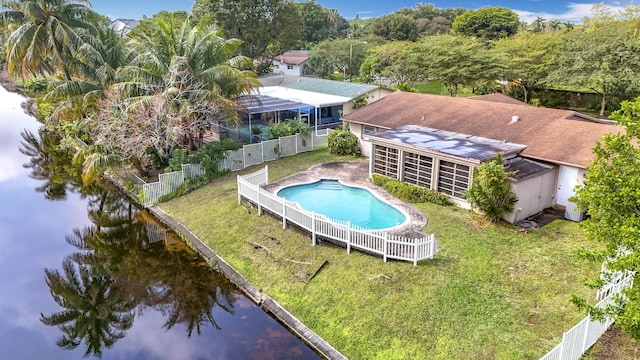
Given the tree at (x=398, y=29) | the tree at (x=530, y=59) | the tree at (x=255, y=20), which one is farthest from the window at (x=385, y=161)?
the tree at (x=398, y=29)

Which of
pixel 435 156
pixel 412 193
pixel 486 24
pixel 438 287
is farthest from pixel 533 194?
pixel 486 24

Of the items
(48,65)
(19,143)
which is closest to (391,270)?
(48,65)

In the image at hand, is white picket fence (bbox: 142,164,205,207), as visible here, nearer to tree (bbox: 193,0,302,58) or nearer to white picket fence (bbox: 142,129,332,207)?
white picket fence (bbox: 142,129,332,207)

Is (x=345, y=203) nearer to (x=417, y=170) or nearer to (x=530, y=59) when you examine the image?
(x=417, y=170)

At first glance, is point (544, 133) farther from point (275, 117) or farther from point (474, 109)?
point (275, 117)

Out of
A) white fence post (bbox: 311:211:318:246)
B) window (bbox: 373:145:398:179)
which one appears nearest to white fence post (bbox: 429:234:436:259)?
white fence post (bbox: 311:211:318:246)

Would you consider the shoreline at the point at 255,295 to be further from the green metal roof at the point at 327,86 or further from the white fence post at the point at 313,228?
the green metal roof at the point at 327,86
